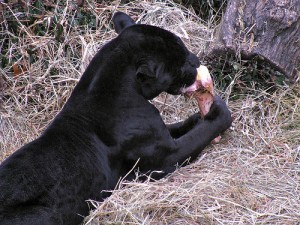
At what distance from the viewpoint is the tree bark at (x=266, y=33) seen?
564 cm

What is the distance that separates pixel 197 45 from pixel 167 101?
0.80 m

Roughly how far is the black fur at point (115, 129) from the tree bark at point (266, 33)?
809 millimetres

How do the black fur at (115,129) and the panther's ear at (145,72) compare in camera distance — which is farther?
the panther's ear at (145,72)

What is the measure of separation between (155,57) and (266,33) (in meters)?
1.33

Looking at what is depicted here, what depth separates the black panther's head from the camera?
479 cm

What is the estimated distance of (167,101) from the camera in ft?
19.8

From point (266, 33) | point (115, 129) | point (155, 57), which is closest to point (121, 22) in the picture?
point (155, 57)

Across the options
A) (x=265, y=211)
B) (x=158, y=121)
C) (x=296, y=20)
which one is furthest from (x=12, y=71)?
(x=265, y=211)

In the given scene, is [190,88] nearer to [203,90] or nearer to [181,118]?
[203,90]

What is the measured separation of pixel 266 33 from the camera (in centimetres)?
570

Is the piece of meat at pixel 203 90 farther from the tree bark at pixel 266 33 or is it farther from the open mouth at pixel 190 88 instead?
the tree bark at pixel 266 33

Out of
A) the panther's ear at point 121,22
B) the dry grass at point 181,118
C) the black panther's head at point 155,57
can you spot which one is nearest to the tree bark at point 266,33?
the dry grass at point 181,118

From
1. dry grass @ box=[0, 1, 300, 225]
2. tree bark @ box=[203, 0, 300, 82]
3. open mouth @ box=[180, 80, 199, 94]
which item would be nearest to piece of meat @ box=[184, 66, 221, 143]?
open mouth @ box=[180, 80, 199, 94]

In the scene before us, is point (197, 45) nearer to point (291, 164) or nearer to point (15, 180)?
point (291, 164)
